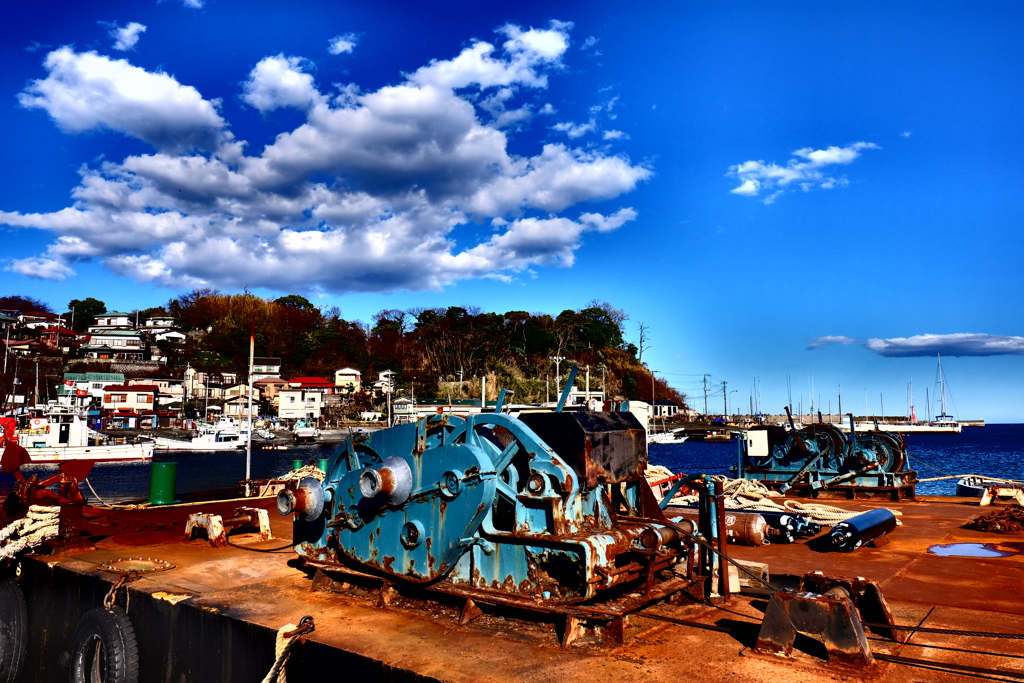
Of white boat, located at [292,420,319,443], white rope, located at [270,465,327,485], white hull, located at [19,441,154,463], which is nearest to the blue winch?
white rope, located at [270,465,327,485]

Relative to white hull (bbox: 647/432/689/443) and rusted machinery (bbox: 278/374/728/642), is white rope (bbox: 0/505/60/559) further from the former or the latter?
white hull (bbox: 647/432/689/443)

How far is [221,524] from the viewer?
33.2 ft

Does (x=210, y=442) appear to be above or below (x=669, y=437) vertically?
above

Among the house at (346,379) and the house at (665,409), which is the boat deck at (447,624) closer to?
the house at (346,379)

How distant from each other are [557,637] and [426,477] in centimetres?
191

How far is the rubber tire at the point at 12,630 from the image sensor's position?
9242 mm

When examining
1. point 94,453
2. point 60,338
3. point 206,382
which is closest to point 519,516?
point 94,453

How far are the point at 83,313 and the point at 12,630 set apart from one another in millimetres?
130946

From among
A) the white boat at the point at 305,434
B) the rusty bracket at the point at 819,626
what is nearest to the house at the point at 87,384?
the white boat at the point at 305,434

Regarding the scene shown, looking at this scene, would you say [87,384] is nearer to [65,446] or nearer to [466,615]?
[65,446]

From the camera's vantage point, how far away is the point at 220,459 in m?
62.1

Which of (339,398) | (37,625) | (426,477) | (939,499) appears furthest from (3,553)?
(339,398)

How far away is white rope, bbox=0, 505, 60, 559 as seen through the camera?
9.22 m

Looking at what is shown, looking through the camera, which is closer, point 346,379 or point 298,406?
point 298,406
